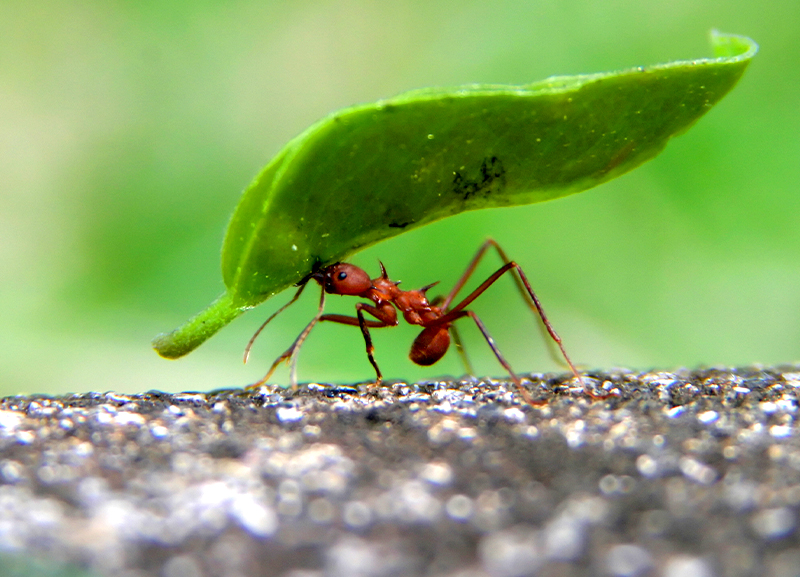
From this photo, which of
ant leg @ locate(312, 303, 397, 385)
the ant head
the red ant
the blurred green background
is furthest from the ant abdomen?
the blurred green background

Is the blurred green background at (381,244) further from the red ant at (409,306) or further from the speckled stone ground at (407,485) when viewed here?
the speckled stone ground at (407,485)

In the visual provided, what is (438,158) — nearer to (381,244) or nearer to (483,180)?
(483,180)

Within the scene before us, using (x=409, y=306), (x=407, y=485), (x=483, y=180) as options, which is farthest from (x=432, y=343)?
(x=407, y=485)

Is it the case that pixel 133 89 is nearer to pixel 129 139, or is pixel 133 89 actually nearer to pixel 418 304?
pixel 129 139

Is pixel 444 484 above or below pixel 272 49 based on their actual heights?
below

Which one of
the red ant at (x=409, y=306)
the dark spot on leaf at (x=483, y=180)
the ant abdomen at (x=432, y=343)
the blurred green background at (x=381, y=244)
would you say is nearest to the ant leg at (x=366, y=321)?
the red ant at (x=409, y=306)

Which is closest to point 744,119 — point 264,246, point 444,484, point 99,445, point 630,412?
point 630,412
